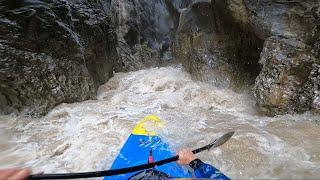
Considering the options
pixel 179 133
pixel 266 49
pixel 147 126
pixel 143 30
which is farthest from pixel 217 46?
pixel 143 30

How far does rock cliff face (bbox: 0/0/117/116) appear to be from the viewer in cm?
618

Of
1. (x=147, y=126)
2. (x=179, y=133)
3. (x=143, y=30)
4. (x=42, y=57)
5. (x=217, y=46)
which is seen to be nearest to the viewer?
(x=147, y=126)

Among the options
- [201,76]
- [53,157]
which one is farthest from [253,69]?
[53,157]

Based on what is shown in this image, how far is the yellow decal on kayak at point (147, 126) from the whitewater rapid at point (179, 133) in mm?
161

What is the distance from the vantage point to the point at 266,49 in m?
5.87

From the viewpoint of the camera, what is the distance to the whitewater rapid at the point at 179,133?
421 centimetres

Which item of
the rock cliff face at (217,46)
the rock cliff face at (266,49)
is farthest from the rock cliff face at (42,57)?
the rock cliff face at (266,49)

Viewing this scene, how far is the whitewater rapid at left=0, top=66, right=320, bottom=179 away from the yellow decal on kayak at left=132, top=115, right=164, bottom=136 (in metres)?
0.16

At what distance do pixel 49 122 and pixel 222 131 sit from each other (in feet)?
8.74

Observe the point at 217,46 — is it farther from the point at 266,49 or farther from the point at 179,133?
the point at 179,133

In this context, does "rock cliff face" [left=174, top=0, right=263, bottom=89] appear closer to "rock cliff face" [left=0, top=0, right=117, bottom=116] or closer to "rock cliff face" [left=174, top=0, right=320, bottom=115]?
"rock cliff face" [left=174, top=0, right=320, bottom=115]

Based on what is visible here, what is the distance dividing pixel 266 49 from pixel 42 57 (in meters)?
3.68

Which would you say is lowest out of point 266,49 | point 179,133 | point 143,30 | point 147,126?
point 179,133

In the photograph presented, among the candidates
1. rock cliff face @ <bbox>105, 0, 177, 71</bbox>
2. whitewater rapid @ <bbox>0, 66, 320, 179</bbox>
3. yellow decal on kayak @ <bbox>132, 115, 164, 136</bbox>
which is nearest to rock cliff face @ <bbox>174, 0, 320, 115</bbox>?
whitewater rapid @ <bbox>0, 66, 320, 179</bbox>
